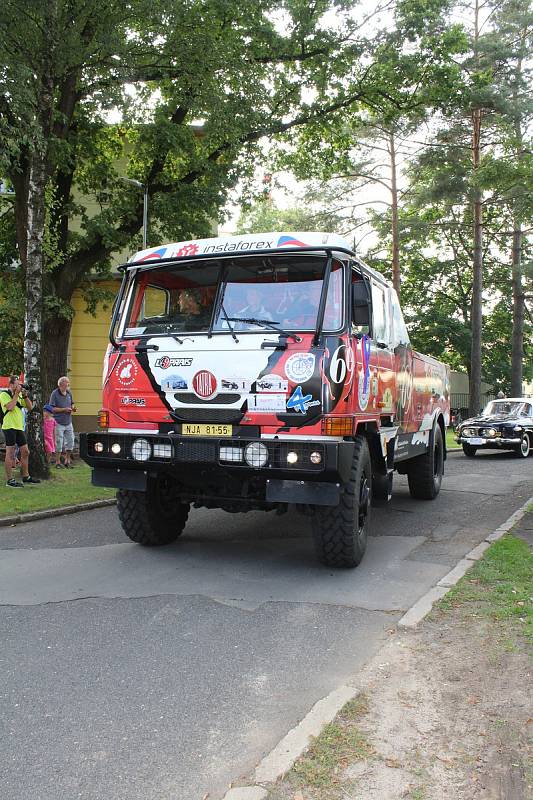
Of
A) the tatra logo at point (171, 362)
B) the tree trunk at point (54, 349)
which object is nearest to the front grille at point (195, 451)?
the tatra logo at point (171, 362)

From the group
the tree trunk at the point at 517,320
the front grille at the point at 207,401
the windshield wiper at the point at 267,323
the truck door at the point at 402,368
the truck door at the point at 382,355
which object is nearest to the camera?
the windshield wiper at the point at 267,323

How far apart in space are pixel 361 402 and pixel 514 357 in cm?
2663

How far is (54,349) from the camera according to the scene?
16.0 meters

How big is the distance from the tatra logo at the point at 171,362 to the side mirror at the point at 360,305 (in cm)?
151

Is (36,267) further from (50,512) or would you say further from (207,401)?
(207,401)

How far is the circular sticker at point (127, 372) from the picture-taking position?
6.53 metres

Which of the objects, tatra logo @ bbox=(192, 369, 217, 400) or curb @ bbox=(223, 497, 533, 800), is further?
tatra logo @ bbox=(192, 369, 217, 400)

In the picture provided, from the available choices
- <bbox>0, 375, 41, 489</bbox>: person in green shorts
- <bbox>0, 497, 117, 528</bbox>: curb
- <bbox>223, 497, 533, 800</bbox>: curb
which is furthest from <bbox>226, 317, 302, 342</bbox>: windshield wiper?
<bbox>0, 375, 41, 489</bbox>: person in green shorts

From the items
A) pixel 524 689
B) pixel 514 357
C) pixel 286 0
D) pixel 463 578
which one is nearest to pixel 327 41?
pixel 286 0

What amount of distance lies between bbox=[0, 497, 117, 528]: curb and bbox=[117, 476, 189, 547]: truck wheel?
7.54ft

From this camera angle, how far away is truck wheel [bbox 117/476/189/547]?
6945 millimetres

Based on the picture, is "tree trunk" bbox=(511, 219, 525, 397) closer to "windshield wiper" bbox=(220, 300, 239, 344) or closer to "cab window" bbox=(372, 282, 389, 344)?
"cab window" bbox=(372, 282, 389, 344)

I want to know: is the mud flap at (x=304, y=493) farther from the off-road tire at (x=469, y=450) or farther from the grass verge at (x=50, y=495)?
the off-road tire at (x=469, y=450)

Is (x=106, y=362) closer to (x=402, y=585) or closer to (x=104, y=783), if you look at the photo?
(x=402, y=585)
